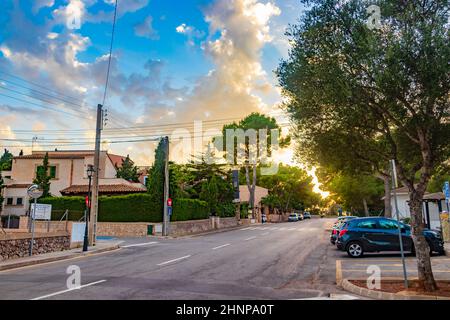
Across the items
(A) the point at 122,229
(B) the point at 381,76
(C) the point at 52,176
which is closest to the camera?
(B) the point at 381,76

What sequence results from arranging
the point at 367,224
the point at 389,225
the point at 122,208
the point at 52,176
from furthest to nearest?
the point at 52,176, the point at 122,208, the point at 367,224, the point at 389,225

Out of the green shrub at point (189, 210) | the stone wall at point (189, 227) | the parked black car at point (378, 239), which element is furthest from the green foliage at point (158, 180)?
the parked black car at point (378, 239)

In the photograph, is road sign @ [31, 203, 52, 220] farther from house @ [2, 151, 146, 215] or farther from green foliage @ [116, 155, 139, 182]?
green foliage @ [116, 155, 139, 182]

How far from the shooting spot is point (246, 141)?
5938 centimetres

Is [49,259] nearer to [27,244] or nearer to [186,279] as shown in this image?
[27,244]

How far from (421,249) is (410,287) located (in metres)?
0.94

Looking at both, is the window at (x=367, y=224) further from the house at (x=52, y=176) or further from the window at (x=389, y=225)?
the house at (x=52, y=176)

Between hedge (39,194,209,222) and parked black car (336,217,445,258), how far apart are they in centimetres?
2070

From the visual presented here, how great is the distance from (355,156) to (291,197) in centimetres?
7439

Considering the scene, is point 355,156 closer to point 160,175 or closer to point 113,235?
point 160,175

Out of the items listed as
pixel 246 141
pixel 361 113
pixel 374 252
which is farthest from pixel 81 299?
pixel 246 141

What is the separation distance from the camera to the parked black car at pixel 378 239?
54.1ft

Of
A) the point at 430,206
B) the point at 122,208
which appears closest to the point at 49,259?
the point at 122,208

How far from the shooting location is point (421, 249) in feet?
29.9
